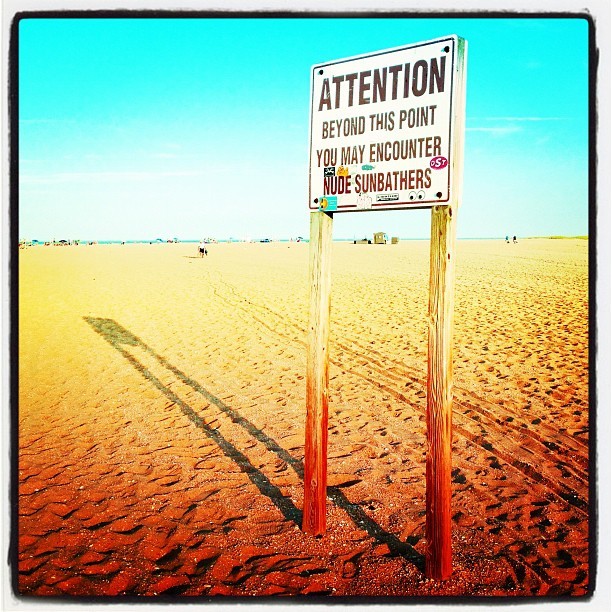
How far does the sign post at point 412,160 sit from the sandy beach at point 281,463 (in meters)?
0.81

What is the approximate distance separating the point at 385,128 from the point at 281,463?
138 inches

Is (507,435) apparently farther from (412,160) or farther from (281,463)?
(412,160)

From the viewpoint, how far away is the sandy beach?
12.0ft

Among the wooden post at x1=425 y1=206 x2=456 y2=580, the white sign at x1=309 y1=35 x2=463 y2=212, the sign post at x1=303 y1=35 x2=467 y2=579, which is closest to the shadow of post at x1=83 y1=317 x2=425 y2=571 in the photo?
the wooden post at x1=425 y1=206 x2=456 y2=580

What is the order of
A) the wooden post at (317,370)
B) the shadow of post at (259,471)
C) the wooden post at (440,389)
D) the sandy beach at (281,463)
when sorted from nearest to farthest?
1. the wooden post at (440,389)
2. the sandy beach at (281,463)
3. the wooden post at (317,370)
4. the shadow of post at (259,471)

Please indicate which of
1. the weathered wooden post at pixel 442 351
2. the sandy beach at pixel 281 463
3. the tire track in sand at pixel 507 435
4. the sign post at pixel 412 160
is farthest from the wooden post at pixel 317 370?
the tire track in sand at pixel 507 435

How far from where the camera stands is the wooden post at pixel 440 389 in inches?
128

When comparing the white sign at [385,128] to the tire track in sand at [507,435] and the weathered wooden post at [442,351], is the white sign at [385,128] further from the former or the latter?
the tire track in sand at [507,435]

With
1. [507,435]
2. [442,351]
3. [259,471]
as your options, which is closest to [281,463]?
[259,471]

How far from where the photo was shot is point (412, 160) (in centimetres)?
327

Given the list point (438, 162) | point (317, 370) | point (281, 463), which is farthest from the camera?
point (281, 463)

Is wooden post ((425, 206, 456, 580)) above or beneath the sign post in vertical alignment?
beneath

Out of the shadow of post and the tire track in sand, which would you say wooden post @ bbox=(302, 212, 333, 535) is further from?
the tire track in sand

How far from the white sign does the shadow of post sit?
245 cm
